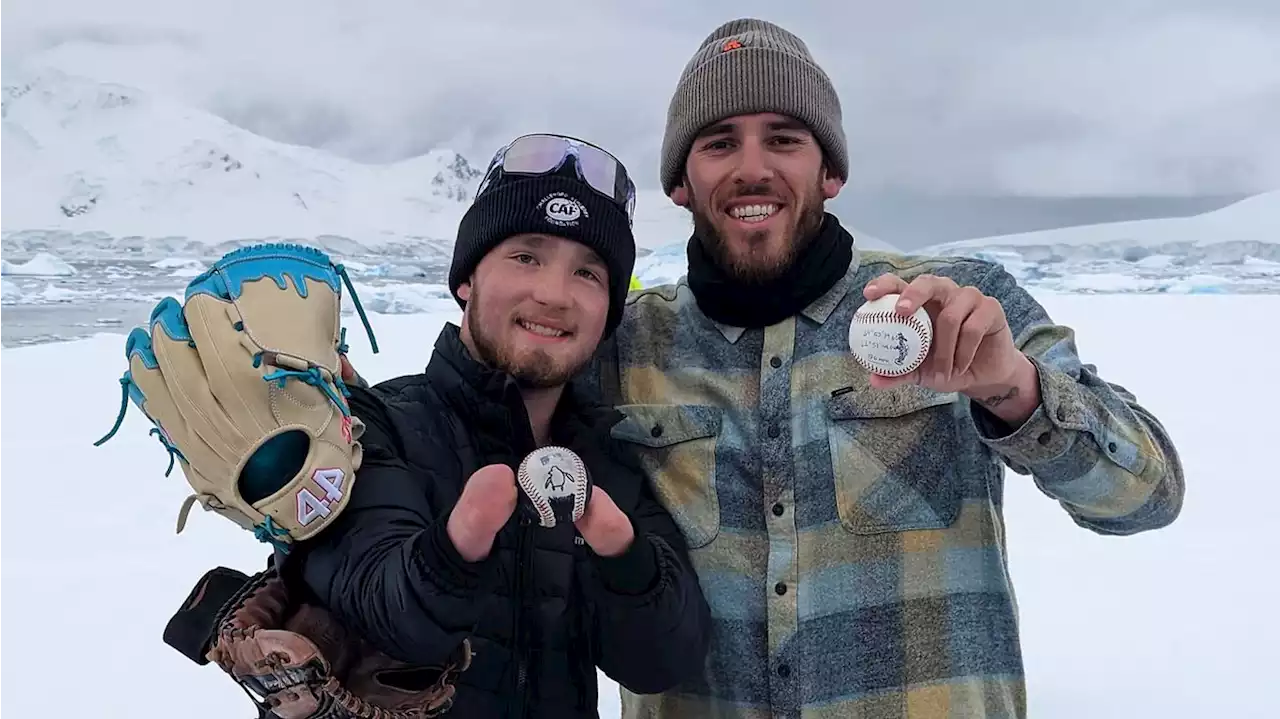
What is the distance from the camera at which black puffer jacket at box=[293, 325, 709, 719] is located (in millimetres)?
1231

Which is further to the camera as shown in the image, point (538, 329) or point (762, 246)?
point (762, 246)

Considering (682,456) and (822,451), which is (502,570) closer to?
Result: (682,456)

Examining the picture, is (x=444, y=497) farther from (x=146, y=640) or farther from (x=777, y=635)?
Answer: (x=146, y=640)

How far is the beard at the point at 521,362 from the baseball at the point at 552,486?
0.43 meters

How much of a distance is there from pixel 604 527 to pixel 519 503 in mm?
125

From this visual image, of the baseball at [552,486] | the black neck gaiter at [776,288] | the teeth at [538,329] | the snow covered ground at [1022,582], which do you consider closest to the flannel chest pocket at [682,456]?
the black neck gaiter at [776,288]

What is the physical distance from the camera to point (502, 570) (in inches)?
56.1

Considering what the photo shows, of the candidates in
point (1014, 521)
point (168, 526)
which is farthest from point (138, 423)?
point (1014, 521)

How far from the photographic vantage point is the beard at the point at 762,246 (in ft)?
5.79

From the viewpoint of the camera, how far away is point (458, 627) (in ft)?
3.89

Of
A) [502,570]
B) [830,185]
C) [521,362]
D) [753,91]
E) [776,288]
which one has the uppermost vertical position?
[753,91]

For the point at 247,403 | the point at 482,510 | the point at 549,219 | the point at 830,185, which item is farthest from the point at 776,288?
the point at 247,403

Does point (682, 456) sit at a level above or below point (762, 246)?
below

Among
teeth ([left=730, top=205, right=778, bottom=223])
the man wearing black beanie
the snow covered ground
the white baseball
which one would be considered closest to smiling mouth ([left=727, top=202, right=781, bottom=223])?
teeth ([left=730, top=205, right=778, bottom=223])
